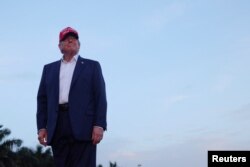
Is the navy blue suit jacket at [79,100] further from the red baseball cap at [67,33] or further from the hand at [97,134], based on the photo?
the red baseball cap at [67,33]

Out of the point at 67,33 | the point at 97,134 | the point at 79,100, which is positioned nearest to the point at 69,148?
the point at 97,134

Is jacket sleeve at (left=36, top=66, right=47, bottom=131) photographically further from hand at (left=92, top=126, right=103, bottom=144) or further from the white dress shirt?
hand at (left=92, top=126, right=103, bottom=144)

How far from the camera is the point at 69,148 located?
4770 mm

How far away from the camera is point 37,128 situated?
5.11m

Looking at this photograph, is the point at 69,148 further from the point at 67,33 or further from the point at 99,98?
the point at 67,33

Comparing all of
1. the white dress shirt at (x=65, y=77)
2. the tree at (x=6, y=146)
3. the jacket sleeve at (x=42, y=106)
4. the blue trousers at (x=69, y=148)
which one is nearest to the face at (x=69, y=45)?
the white dress shirt at (x=65, y=77)

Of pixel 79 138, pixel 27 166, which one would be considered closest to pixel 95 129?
pixel 79 138

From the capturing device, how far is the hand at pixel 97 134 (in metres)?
4.70

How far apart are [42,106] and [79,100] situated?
0.59 m

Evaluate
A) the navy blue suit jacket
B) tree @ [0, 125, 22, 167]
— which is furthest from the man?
tree @ [0, 125, 22, 167]

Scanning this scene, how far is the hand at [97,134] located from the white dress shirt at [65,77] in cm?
45

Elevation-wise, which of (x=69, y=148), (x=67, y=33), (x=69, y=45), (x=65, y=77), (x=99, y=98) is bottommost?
(x=69, y=148)

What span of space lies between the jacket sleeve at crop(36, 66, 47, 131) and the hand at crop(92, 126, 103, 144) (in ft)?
2.18

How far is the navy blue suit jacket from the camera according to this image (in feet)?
15.6
